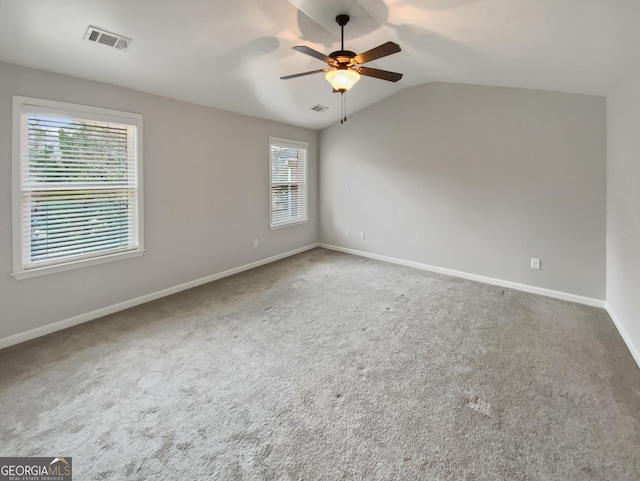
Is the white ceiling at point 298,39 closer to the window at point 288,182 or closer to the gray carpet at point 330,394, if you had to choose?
the window at point 288,182

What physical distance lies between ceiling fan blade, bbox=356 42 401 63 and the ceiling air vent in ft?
6.24

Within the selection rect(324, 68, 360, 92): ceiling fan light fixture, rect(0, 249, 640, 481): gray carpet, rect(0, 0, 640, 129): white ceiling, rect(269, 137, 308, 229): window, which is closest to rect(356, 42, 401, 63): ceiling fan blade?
rect(324, 68, 360, 92): ceiling fan light fixture

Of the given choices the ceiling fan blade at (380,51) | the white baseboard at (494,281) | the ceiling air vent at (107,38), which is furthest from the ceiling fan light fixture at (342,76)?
the white baseboard at (494,281)

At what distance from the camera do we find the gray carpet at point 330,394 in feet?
5.16

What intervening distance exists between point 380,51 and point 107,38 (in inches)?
85.0

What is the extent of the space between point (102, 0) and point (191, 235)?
8.33 ft

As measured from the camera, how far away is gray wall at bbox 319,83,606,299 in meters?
3.55

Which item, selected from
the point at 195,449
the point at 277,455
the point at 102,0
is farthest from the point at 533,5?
the point at 195,449

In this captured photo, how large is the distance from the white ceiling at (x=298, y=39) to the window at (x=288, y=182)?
5.19 feet

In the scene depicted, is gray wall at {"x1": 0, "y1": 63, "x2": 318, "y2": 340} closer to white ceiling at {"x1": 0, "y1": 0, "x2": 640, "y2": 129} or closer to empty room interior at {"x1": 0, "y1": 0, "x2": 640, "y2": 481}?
empty room interior at {"x1": 0, "y1": 0, "x2": 640, "y2": 481}

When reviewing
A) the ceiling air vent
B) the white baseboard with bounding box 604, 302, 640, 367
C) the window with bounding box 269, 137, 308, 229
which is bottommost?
the white baseboard with bounding box 604, 302, 640, 367

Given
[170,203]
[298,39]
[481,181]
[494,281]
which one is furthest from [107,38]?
[494,281]

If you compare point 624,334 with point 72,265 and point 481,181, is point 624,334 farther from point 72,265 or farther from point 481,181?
point 72,265

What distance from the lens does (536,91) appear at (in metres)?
3.72
